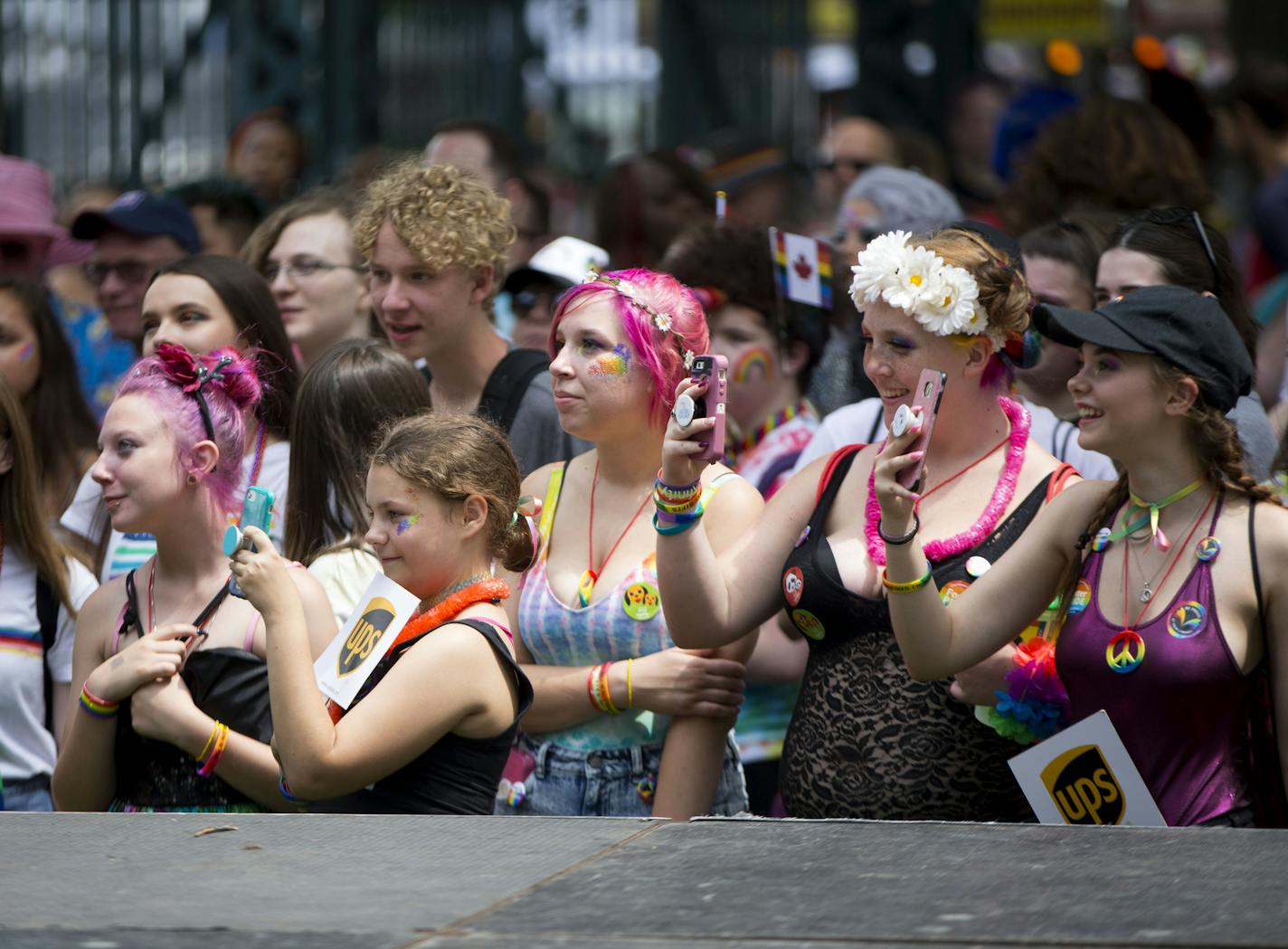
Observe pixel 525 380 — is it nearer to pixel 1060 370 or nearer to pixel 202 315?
pixel 202 315

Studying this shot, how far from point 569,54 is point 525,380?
9.80 m

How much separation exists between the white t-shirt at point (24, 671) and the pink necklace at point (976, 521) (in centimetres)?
203

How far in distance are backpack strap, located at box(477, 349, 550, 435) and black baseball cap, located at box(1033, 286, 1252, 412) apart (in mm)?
1806

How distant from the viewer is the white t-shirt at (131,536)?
5016 millimetres

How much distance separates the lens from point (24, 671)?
187 inches

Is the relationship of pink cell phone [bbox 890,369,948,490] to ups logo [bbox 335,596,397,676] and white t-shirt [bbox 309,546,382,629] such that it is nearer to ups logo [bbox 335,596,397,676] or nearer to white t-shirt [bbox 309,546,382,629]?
ups logo [bbox 335,596,397,676]

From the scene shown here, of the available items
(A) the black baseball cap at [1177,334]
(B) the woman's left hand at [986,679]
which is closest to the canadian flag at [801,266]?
→ (A) the black baseball cap at [1177,334]

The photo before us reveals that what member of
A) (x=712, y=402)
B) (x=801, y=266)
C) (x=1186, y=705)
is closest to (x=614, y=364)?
(x=712, y=402)

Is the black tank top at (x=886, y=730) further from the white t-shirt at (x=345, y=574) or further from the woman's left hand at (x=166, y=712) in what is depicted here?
the woman's left hand at (x=166, y=712)

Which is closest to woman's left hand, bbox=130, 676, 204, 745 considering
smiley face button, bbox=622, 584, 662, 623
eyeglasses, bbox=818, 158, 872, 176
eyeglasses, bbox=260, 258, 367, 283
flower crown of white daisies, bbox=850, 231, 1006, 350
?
smiley face button, bbox=622, 584, 662, 623

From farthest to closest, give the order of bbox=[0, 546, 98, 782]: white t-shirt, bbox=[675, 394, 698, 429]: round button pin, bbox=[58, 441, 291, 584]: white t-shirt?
bbox=[58, 441, 291, 584]: white t-shirt
bbox=[0, 546, 98, 782]: white t-shirt
bbox=[675, 394, 698, 429]: round button pin

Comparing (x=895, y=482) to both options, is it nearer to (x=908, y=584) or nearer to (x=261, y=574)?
(x=908, y=584)

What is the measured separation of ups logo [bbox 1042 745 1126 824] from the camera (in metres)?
3.63

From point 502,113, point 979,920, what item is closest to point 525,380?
point 979,920
